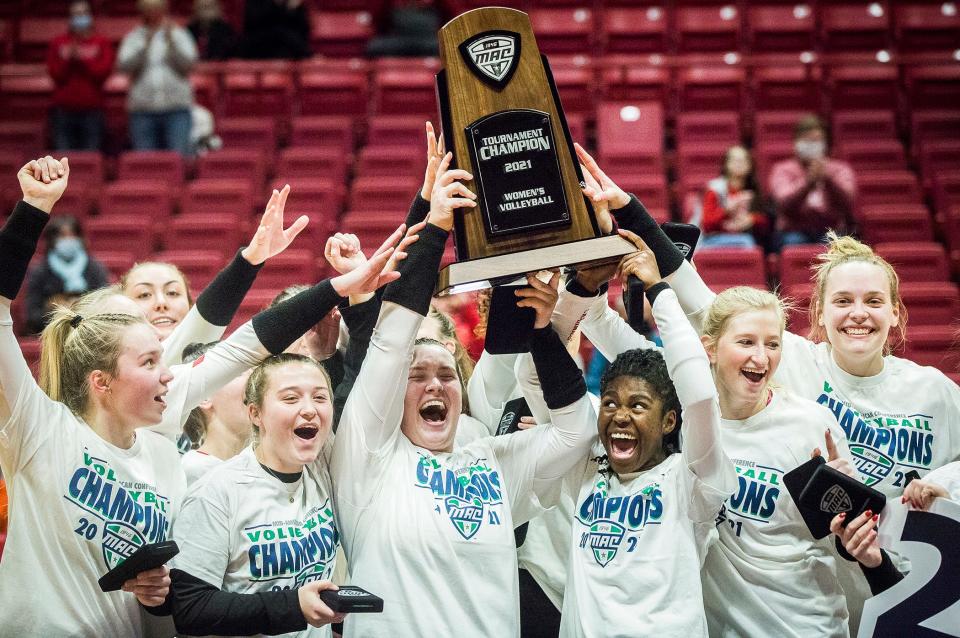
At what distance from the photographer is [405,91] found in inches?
323

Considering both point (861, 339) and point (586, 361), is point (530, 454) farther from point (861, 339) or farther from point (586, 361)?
point (586, 361)

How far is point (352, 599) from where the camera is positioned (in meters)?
2.47

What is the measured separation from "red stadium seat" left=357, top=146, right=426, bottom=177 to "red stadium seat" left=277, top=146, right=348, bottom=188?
0.57 feet

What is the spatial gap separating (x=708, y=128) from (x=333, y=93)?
110 inches

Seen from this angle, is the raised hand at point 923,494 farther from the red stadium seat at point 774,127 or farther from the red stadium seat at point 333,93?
the red stadium seat at point 333,93

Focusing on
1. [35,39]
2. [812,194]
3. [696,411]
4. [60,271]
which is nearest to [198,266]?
[60,271]

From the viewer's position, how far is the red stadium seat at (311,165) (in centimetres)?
752

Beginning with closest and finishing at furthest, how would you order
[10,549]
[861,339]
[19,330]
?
[10,549]
[861,339]
[19,330]

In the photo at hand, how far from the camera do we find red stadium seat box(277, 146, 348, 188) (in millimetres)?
7523

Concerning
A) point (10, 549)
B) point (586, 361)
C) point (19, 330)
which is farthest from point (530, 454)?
point (19, 330)


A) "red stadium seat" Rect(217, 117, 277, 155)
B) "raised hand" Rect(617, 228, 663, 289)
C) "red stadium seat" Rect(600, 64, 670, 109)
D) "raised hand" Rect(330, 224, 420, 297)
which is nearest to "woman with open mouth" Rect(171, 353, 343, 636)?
"raised hand" Rect(330, 224, 420, 297)

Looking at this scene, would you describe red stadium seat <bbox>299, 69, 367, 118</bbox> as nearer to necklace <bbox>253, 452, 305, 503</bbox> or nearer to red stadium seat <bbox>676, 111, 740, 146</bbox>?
red stadium seat <bbox>676, 111, 740, 146</bbox>

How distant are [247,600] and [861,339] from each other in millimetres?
1906

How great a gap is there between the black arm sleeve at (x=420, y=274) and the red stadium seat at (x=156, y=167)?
5.02 m
